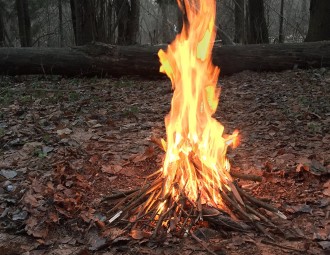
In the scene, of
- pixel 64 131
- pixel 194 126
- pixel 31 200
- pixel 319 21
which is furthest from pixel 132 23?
pixel 31 200

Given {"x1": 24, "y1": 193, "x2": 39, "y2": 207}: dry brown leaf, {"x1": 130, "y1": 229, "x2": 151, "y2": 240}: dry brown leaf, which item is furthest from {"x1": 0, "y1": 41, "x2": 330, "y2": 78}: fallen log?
{"x1": 130, "y1": 229, "x2": 151, "y2": 240}: dry brown leaf

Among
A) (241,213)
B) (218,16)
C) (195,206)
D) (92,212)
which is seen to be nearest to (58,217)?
(92,212)

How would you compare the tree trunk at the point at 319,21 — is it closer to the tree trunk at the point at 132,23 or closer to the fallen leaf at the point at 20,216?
the tree trunk at the point at 132,23

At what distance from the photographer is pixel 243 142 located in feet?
18.2

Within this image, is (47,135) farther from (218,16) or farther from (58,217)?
(218,16)

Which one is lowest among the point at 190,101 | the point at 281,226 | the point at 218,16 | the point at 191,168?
the point at 281,226

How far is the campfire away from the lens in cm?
348

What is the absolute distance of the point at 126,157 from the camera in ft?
16.8

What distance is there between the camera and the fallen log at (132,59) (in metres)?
9.26

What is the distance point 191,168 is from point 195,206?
39 cm

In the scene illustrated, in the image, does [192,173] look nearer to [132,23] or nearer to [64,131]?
[64,131]

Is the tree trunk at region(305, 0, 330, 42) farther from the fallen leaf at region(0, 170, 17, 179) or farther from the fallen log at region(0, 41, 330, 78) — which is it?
the fallen leaf at region(0, 170, 17, 179)

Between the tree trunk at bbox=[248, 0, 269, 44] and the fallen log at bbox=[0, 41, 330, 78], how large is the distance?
3.11 m

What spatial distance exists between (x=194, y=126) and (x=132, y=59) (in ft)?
A: 19.1
